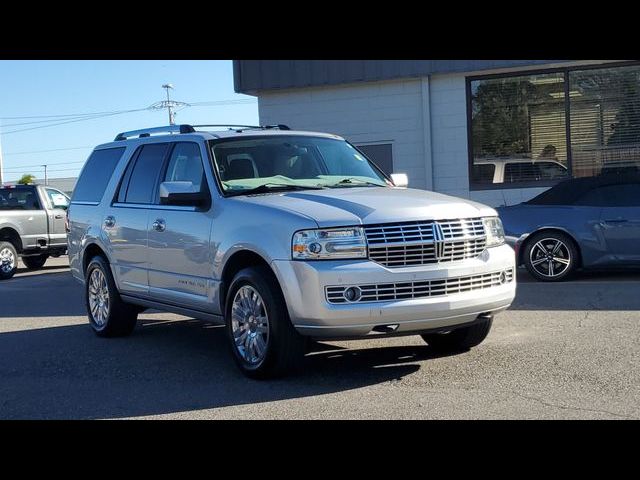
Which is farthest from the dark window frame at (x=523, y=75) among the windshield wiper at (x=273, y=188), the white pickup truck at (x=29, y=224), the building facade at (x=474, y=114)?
the windshield wiper at (x=273, y=188)

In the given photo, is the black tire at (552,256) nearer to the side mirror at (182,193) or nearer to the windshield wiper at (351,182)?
the windshield wiper at (351,182)

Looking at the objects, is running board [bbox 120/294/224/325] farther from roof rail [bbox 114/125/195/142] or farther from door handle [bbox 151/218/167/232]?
roof rail [bbox 114/125/195/142]

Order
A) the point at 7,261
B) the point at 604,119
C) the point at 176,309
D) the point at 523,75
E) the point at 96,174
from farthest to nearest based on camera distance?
the point at 523,75
the point at 7,261
the point at 604,119
the point at 96,174
the point at 176,309

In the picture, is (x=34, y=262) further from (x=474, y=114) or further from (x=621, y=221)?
(x=621, y=221)

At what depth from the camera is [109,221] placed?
8766 millimetres

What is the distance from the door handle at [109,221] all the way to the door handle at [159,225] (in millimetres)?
972

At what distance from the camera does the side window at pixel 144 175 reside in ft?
27.2

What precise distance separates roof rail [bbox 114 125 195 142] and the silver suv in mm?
23

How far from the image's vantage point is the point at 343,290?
600 centimetres

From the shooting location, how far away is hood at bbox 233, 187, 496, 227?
618cm

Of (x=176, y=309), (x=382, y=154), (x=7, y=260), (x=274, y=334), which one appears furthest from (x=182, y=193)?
(x=382, y=154)

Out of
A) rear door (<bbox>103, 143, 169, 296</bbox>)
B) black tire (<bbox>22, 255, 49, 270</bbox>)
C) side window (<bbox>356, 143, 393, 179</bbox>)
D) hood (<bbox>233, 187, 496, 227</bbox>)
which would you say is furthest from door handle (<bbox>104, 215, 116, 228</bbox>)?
black tire (<bbox>22, 255, 49, 270</bbox>)

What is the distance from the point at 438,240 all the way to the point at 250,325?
5.28ft
